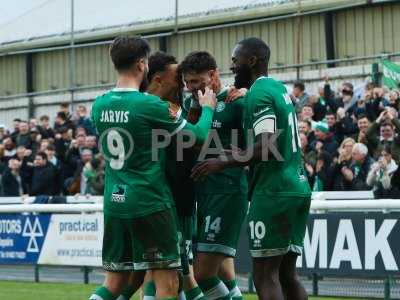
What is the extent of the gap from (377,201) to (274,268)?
4.65 meters

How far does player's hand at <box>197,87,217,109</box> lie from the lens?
9523 mm

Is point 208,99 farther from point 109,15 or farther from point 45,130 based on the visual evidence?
point 109,15

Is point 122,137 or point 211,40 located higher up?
point 211,40

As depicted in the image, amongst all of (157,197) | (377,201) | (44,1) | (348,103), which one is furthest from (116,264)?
(44,1)

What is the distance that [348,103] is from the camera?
18938mm

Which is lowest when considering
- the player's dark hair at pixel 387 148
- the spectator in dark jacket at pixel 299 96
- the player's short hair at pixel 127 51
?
the player's dark hair at pixel 387 148

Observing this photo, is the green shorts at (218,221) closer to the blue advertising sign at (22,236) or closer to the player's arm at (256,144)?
the player's arm at (256,144)

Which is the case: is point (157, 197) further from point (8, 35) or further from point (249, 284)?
point (8, 35)

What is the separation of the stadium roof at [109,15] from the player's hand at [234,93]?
502 inches

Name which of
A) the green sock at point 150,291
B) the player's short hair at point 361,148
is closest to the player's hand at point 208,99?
the green sock at point 150,291

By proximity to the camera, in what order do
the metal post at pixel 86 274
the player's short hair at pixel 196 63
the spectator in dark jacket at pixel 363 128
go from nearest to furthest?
the player's short hair at pixel 196 63 < the spectator in dark jacket at pixel 363 128 < the metal post at pixel 86 274

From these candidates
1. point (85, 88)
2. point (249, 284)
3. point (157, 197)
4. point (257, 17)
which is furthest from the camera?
point (85, 88)

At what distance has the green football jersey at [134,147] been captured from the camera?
9031 mm

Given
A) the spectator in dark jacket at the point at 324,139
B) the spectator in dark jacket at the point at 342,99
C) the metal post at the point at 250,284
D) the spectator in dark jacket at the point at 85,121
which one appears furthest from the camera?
the spectator in dark jacket at the point at 85,121
